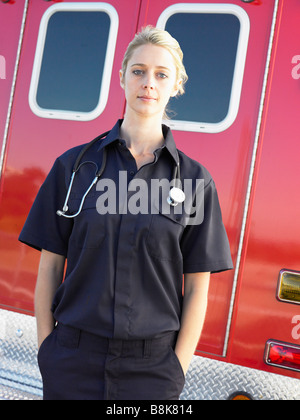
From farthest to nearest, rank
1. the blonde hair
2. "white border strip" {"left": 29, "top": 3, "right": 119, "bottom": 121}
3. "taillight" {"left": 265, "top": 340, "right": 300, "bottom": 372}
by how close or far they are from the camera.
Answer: "white border strip" {"left": 29, "top": 3, "right": 119, "bottom": 121} < "taillight" {"left": 265, "top": 340, "right": 300, "bottom": 372} < the blonde hair

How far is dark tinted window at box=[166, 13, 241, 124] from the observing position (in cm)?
228

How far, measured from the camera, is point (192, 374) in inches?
91.0

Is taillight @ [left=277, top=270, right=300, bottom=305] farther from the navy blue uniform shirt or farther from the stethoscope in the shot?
the stethoscope

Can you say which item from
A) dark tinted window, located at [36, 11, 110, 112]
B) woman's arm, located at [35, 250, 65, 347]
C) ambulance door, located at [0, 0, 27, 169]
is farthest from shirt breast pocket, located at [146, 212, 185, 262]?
ambulance door, located at [0, 0, 27, 169]

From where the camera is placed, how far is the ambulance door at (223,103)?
7.34 ft

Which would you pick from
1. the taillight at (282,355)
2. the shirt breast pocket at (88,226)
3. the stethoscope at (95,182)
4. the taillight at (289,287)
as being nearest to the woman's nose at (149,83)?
the stethoscope at (95,182)

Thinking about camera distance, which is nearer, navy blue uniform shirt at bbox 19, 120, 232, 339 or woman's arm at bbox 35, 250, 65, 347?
navy blue uniform shirt at bbox 19, 120, 232, 339

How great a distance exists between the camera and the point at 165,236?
1469 millimetres

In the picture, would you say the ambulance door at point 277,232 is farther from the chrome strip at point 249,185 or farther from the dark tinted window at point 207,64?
the dark tinted window at point 207,64

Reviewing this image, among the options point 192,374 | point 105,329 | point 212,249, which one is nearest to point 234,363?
point 192,374

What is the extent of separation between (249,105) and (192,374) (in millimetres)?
1413

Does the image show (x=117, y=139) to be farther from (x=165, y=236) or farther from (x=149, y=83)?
(x=165, y=236)
